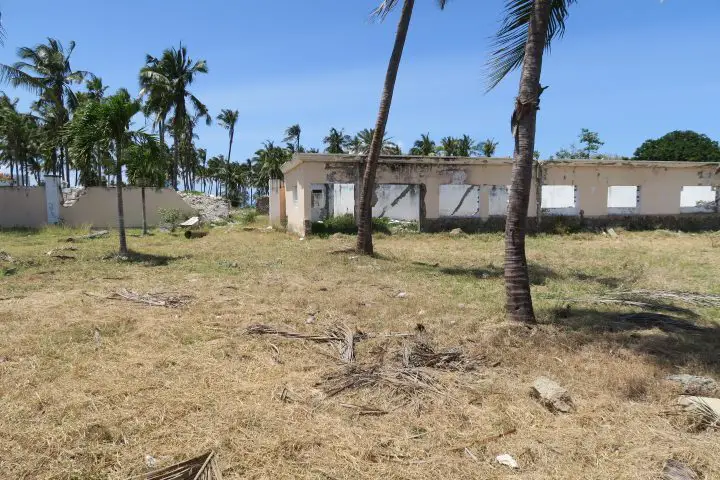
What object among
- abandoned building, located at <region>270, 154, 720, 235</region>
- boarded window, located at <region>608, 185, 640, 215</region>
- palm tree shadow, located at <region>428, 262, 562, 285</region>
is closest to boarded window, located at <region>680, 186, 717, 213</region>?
abandoned building, located at <region>270, 154, 720, 235</region>

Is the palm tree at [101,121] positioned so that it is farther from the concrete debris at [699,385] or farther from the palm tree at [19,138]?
the palm tree at [19,138]

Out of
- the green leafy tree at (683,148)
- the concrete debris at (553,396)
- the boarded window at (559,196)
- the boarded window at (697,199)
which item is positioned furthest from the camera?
the green leafy tree at (683,148)

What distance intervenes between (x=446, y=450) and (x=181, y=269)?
8.41m

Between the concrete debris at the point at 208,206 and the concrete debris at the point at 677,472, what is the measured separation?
2438 cm

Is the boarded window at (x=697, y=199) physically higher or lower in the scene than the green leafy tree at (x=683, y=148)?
lower

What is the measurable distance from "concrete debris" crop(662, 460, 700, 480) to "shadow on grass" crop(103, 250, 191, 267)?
33.4ft

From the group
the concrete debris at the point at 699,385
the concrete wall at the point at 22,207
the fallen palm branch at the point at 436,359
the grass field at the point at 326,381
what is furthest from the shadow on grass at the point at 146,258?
the concrete wall at the point at 22,207

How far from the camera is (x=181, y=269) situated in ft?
A: 34.4

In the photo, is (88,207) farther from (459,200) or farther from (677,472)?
(677,472)

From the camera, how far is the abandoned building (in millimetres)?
18469

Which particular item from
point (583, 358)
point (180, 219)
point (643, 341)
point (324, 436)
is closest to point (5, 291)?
point (324, 436)

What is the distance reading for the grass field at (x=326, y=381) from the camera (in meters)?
3.20

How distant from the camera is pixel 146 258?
12086 millimetres

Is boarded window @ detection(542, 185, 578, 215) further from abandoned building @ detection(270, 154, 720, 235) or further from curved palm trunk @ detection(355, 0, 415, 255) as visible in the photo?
curved palm trunk @ detection(355, 0, 415, 255)
